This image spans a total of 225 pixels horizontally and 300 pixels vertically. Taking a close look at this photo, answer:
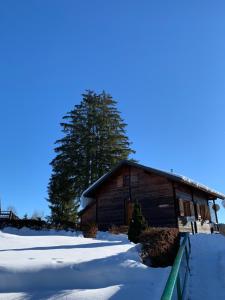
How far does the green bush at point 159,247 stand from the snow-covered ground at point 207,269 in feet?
2.47

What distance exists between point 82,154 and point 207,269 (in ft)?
97.0

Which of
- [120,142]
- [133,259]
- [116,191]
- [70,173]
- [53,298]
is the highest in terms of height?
[120,142]

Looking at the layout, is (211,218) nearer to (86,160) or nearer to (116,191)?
(116,191)

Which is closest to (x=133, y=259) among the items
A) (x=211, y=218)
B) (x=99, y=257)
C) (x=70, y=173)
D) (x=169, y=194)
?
(x=99, y=257)

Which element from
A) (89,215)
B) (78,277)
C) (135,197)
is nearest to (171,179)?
(135,197)

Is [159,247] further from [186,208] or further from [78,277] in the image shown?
[186,208]

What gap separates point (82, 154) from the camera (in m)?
38.3

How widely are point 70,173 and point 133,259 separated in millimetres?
28493

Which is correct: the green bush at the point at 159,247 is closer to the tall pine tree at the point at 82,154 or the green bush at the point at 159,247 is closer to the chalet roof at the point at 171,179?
the chalet roof at the point at 171,179

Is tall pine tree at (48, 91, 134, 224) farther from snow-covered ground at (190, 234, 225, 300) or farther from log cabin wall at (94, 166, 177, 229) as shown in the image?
snow-covered ground at (190, 234, 225, 300)

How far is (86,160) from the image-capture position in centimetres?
3762

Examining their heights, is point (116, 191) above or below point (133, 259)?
above

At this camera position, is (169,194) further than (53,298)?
Yes

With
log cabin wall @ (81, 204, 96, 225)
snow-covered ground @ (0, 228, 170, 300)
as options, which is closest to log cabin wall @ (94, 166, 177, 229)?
log cabin wall @ (81, 204, 96, 225)
